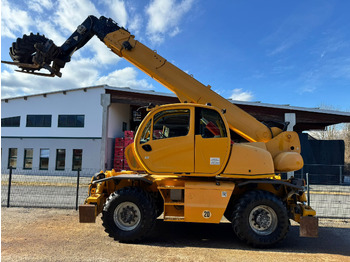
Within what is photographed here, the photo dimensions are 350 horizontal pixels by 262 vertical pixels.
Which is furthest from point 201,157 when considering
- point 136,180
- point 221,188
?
point 136,180

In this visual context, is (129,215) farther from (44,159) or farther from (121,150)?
(44,159)

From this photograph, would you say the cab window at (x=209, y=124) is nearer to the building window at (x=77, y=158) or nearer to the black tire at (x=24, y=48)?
the black tire at (x=24, y=48)

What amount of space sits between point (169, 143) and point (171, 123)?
1.73 feet

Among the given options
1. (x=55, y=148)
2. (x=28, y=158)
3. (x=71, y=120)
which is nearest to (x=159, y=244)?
(x=71, y=120)

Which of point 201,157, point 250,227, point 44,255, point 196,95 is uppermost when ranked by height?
point 196,95

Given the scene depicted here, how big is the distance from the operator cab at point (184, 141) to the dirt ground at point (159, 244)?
1.66 metres

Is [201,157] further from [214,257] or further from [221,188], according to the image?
[214,257]

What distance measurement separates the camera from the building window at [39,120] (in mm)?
20656

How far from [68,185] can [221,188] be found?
11547 millimetres

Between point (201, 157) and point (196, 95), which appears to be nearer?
point (201, 157)

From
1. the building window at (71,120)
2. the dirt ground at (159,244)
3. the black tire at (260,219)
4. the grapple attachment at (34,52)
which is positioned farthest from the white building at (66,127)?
the black tire at (260,219)

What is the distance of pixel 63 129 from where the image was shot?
66.6ft

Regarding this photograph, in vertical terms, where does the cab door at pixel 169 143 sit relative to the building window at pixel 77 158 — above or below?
above

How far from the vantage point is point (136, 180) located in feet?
19.8
